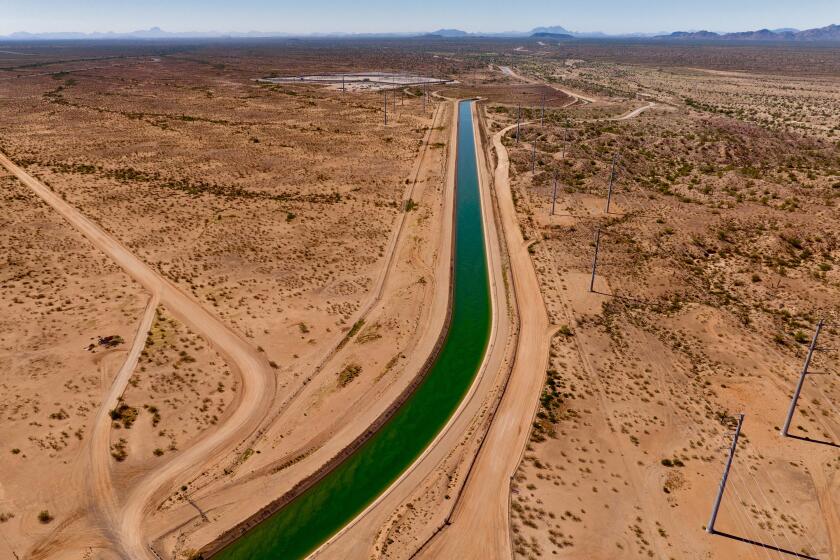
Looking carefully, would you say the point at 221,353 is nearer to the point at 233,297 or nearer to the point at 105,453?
the point at 233,297

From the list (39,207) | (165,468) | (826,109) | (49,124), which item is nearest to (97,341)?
(165,468)

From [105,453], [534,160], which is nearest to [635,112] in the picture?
[534,160]

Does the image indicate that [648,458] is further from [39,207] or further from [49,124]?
[49,124]

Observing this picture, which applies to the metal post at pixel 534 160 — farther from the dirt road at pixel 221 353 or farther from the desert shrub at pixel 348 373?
the dirt road at pixel 221 353

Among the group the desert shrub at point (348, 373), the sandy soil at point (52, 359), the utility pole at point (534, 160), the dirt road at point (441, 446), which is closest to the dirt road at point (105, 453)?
the sandy soil at point (52, 359)

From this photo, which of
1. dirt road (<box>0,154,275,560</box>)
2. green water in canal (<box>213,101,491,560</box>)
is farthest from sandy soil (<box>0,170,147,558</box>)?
green water in canal (<box>213,101,491,560</box>)

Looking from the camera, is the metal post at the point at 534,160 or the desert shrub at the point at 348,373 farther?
the metal post at the point at 534,160
